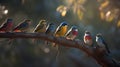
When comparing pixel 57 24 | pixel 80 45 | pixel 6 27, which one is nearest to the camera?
pixel 80 45

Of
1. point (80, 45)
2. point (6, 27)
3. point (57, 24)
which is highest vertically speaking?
point (6, 27)

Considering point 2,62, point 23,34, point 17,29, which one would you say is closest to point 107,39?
point 2,62

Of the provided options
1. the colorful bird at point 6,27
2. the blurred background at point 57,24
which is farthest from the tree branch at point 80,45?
the blurred background at point 57,24

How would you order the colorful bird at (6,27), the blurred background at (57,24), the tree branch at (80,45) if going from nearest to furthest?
the tree branch at (80,45) → the colorful bird at (6,27) → the blurred background at (57,24)

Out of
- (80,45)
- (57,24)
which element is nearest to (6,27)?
(80,45)

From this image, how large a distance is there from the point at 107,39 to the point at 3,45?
403 cm

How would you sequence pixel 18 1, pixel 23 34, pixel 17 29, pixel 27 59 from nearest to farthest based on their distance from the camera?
pixel 23 34
pixel 17 29
pixel 18 1
pixel 27 59

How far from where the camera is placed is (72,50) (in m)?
17.2

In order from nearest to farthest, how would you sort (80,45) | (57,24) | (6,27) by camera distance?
1. (80,45)
2. (6,27)
3. (57,24)

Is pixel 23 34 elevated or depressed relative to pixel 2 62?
elevated

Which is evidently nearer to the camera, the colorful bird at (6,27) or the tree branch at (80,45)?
the tree branch at (80,45)

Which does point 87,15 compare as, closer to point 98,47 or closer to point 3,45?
point 3,45

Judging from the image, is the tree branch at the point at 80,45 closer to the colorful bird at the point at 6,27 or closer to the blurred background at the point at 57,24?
the colorful bird at the point at 6,27

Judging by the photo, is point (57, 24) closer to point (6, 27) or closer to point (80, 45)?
point (6, 27)
